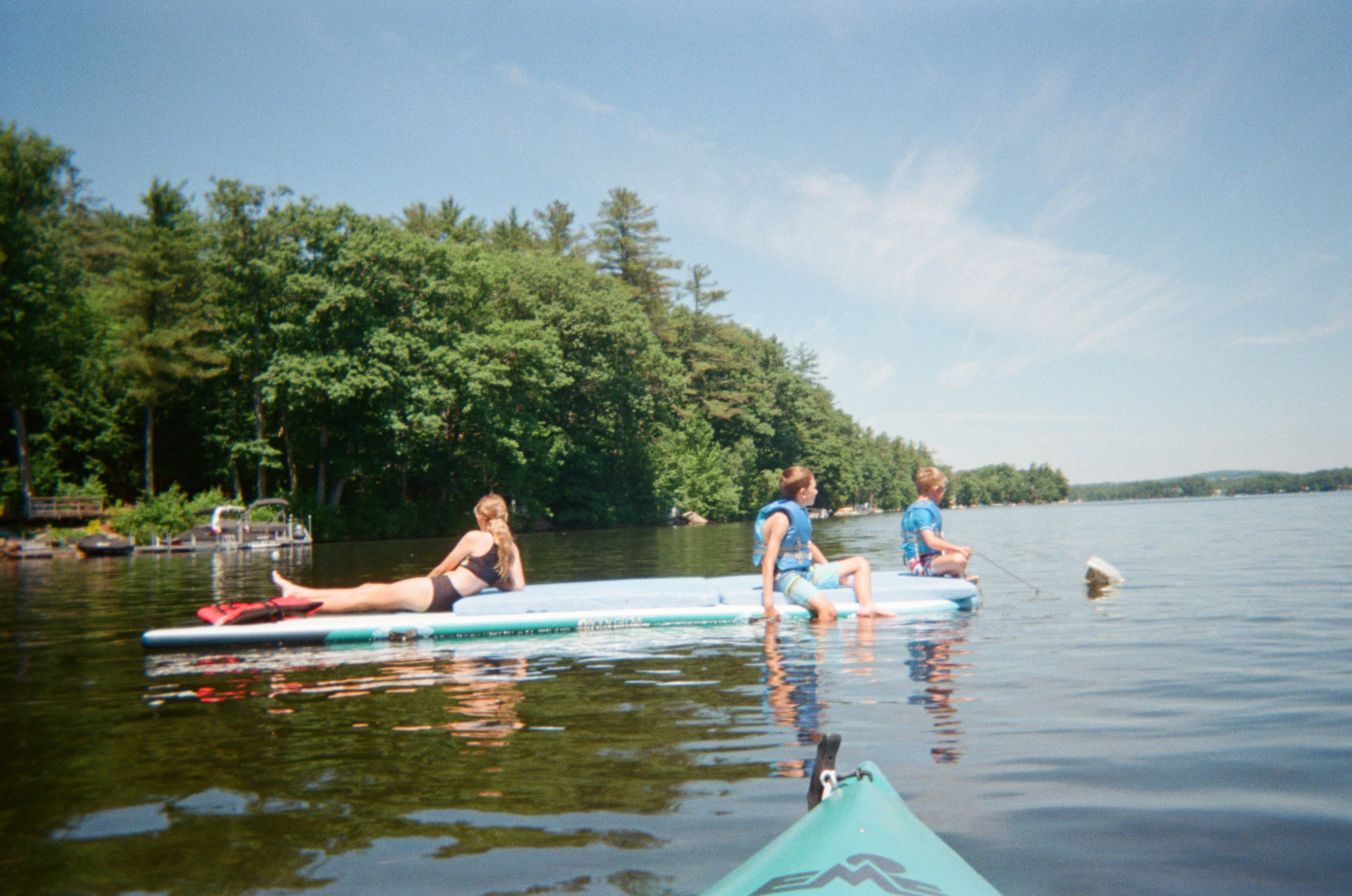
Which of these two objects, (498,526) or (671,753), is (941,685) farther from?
(498,526)

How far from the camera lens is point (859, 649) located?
756 centimetres

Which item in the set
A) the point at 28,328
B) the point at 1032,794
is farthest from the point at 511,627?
the point at 28,328

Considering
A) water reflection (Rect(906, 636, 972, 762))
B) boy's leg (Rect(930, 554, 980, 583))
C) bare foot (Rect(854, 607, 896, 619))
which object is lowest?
water reflection (Rect(906, 636, 972, 762))

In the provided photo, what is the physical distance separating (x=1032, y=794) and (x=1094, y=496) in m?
195

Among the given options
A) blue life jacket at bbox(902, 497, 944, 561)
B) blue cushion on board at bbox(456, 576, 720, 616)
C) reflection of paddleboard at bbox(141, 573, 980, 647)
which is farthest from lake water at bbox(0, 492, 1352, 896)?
blue life jacket at bbox(902, 497, 944, 561)

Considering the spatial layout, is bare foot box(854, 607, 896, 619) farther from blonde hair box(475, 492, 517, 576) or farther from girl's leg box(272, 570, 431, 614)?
girl's leg box(272, 570, 431, 614)

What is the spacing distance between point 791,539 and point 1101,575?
5553mm

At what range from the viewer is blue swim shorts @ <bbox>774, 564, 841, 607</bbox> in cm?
922

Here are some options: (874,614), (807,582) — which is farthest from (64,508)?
(874,614)

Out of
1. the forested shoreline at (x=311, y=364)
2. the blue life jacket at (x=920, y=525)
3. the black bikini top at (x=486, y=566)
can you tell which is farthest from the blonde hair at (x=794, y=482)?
the forested shoreline at (x=311, y=364)

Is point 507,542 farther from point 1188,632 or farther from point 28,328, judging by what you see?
point 28,328

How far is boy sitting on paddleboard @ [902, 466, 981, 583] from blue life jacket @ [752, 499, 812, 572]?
140 centimetres

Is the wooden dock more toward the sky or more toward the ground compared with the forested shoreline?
more toward the ground

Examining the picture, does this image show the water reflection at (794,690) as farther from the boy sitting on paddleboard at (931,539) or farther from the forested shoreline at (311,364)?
the forested shoreline at (311,364)
